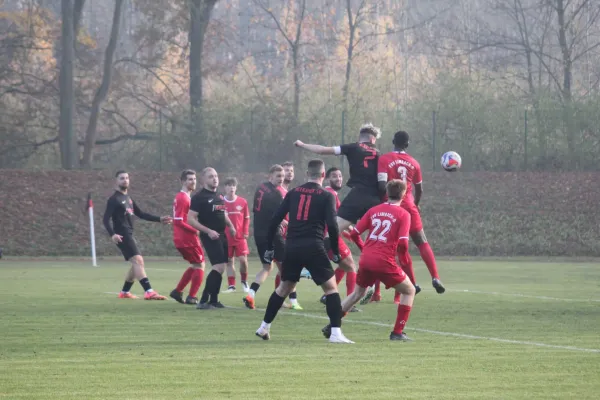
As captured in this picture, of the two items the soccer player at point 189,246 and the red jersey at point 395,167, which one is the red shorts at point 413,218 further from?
the soccer player at point 189,246

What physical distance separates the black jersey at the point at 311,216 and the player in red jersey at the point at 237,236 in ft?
24.5

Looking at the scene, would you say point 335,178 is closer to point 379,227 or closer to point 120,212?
point 120,212

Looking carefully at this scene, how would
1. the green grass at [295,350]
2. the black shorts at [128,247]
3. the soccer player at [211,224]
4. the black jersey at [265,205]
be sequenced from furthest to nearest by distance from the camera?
the black shorts at [128,247]
the black jersey at [265,205]
the soccer player at [211,224]
the green grass at [295,350]

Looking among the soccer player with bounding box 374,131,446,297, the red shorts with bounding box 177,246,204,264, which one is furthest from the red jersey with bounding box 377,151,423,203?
the red shorts with bounding box 177,246,204,264

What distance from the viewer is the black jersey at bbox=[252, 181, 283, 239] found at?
16547 millimetres

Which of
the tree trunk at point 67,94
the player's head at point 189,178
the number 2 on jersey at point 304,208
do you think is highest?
the tree trunk at point 67,94

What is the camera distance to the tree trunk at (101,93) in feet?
143

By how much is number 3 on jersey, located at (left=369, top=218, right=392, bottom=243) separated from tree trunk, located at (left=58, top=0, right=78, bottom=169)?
31514mm

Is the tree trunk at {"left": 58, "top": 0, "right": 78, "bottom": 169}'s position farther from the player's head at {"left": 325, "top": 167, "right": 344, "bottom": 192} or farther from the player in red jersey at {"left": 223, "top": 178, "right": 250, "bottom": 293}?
the player's head at {"left": 325, "top": 167, "right": 344, "bottom": 192}

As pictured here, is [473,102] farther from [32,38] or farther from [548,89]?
[32,38]

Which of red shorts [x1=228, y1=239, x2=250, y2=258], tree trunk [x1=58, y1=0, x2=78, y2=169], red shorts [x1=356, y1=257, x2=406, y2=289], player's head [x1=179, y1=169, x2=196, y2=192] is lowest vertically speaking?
red shorts [x1=228, y1=239, x2=250, y2=258]

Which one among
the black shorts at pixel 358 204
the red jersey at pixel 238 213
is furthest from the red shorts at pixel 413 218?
the red jersey at pixel 238 213

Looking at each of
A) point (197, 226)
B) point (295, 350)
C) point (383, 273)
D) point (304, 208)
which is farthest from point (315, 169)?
point (197, 226)

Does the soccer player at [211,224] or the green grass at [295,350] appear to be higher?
the soccer player at [211,224]
